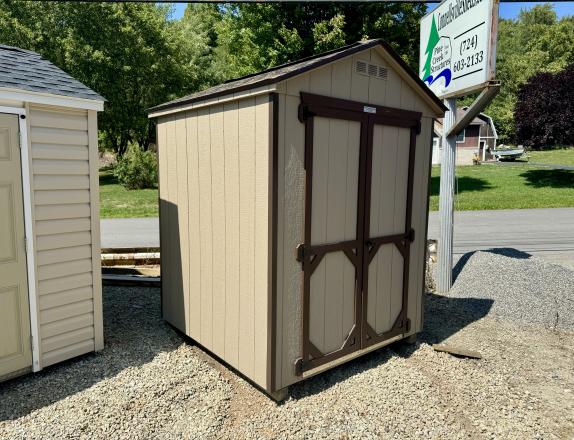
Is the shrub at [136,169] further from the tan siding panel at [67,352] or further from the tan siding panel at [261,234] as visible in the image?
the tan siding panel at [261,234]

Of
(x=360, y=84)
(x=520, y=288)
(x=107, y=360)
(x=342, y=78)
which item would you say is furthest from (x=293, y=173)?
(x=520, y=288)

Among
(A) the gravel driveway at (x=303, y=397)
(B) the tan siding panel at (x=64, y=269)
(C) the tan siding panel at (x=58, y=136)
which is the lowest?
(A) the gravel driveway at (x=303, y=397)

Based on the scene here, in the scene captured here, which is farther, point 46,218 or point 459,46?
point 459,46

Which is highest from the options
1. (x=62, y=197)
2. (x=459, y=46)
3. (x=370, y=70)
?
(x=459, y=46)

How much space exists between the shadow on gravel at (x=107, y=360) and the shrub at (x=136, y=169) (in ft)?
51.6

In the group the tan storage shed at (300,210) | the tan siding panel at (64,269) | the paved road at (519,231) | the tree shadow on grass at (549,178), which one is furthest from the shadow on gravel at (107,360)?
the tree shadow on grass at (549,178)

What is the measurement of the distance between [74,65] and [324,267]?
26.6 meters

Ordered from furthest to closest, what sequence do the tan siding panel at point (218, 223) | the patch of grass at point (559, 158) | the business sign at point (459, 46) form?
the patch of grass at point (559, 158)
the business sign at point (459, 46)
the tan siding panel at point (218, 223)

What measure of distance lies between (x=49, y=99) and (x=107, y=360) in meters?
2.64

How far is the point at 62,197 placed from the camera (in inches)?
163

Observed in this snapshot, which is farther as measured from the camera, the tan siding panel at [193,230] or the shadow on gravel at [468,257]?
the shadow on gravel at [468,257]

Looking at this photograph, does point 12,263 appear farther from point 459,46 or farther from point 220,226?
point 459,46

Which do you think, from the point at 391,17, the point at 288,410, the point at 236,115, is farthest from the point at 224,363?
the point at 391,17

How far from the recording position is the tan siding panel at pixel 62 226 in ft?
13.2
